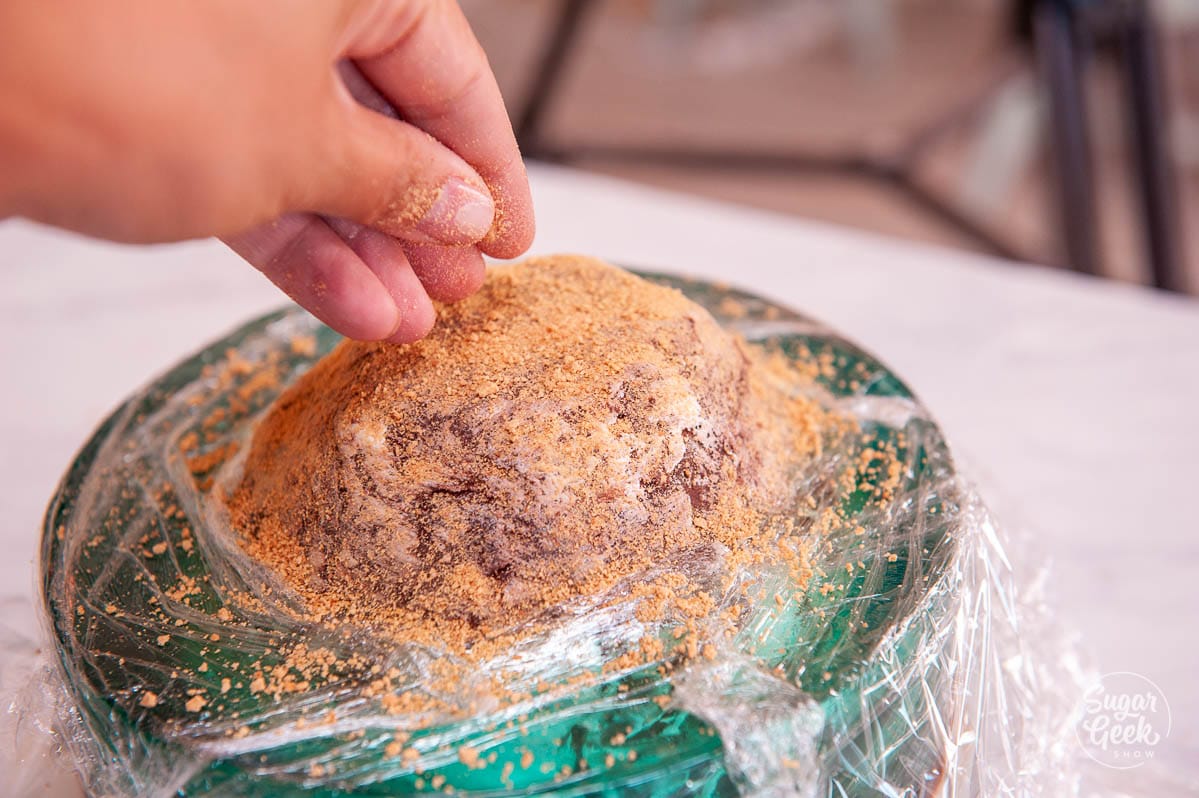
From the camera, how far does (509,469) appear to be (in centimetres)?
67

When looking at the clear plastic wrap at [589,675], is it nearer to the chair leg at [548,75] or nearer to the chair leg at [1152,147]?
the chair leg at [1152,147]

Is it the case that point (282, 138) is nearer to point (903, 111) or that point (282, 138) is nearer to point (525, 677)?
point (525, 677)

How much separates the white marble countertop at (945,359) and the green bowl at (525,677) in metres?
0.16

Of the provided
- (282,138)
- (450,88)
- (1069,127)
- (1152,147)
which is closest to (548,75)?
(1069,127)

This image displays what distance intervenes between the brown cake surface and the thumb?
10 cm

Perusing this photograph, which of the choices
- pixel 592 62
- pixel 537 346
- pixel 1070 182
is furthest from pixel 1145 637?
pixel 592 62

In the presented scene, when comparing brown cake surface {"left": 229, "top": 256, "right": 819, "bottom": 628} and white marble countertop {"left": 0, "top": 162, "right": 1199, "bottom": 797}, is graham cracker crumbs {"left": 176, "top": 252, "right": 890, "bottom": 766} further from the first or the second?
white marble countertop {"left": 0, "top": 162, "right": 1199, "bottom": 797}

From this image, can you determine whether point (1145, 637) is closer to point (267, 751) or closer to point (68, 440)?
point (267, 751)

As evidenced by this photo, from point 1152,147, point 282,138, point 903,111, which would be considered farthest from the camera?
point 903,111

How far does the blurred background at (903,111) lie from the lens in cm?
191

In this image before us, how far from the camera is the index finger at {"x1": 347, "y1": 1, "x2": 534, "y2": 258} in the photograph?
0.59 meters

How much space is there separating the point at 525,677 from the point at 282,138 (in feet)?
1.09

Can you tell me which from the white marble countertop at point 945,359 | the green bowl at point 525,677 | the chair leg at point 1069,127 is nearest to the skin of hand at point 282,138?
the green bowl at point 525,677

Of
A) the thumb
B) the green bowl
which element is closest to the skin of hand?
the thumb
